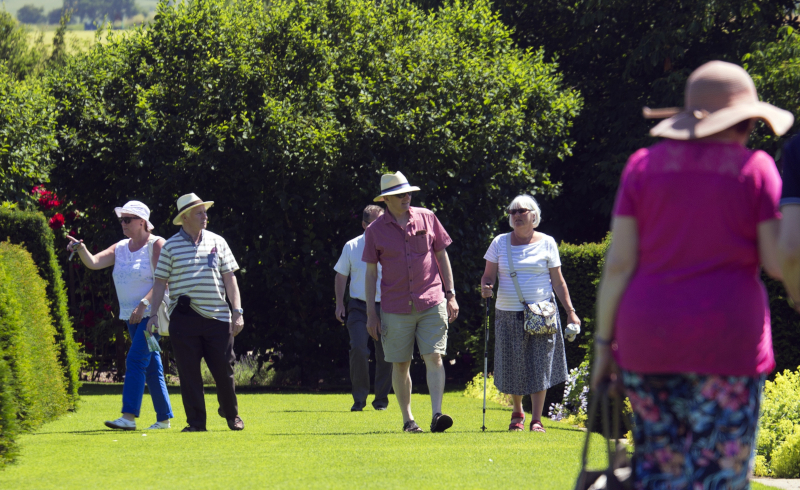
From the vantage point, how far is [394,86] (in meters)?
15.0

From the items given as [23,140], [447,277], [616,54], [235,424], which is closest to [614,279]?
[447,277]

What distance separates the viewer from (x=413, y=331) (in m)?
8.36

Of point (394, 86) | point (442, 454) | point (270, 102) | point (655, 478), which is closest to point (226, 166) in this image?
point (270, 102)

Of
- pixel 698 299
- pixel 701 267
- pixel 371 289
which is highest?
pixel 701 267

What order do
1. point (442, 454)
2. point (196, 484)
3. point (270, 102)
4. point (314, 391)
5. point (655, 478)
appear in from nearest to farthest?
point (655, 478)
point (196, 484)
point (442, 454)
point (270, 102)
point (314, 391)

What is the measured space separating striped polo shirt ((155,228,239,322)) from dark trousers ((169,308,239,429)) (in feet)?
0.32

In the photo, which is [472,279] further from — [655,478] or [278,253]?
[655,478]

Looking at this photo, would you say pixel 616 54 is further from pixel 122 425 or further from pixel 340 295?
pixel 122 425

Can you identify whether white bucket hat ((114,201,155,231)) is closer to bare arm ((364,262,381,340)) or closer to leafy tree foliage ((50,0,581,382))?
bare arm ((364,262,381,340))

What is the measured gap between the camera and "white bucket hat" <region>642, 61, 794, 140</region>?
331 cm

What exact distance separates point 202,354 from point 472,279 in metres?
7.56

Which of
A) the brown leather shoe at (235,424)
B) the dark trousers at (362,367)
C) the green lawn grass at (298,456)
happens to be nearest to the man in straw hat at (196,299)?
the brown leather shoe at (235,424)

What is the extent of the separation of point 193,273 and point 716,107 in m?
5.71

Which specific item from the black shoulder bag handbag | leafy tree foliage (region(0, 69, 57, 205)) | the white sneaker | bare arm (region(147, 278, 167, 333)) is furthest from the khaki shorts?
leafy tree foliage (region(0, 69, 57, 205))
